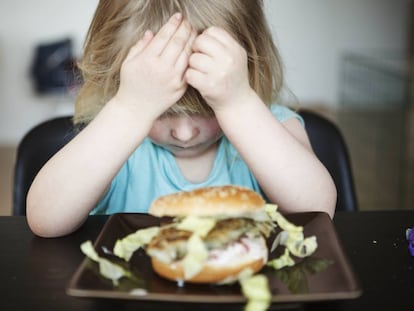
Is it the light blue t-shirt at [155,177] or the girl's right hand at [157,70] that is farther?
the light blue t-shirt at [155,177]

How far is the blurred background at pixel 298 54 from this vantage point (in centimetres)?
418

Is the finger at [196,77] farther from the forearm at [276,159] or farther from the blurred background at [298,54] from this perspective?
the blurred background at [298,54]

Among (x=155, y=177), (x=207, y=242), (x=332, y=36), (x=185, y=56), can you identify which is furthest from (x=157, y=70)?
(x=332, y=36)

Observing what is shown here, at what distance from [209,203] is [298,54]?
4367mm

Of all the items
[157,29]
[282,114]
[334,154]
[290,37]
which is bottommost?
[290,37]

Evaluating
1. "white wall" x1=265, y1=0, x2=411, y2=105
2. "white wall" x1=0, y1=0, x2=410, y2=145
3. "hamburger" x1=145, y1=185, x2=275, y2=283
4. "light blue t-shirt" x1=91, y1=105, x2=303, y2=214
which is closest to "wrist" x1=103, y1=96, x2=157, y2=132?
"hamburger" x1=145, y1=185, x2=275, y2=283

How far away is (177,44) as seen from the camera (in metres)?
0.82

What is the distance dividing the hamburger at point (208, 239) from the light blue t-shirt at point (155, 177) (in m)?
0.50

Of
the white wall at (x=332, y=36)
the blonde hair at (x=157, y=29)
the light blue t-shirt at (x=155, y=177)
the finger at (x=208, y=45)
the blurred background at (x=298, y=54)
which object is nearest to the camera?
the finger at (x=208, y=45)

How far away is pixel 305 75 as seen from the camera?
4.93 meters

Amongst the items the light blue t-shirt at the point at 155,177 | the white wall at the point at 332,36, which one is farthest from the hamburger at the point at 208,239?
the white wall at the point at 332,36

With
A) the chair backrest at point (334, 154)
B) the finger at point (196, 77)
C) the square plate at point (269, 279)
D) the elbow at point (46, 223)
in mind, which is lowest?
the chair backrest at point (334, 154)

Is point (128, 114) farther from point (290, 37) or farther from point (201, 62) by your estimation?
point (290, 37)

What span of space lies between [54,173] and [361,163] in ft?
8.87
